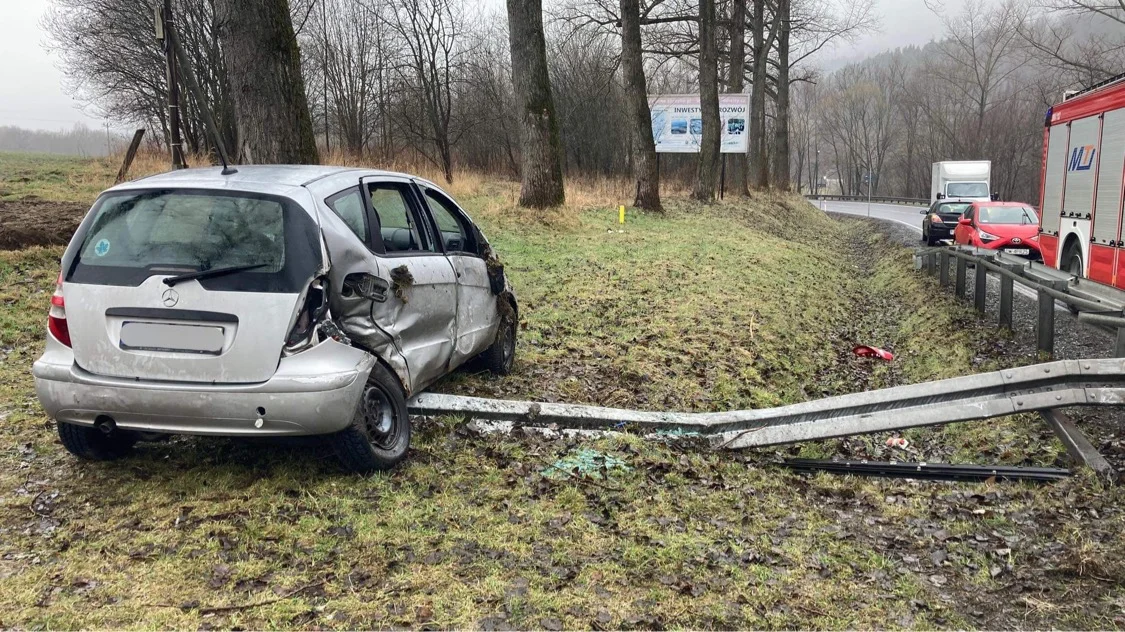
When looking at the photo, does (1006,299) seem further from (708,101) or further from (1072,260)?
(708,101)

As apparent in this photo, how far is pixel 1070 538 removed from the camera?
4.30 metres

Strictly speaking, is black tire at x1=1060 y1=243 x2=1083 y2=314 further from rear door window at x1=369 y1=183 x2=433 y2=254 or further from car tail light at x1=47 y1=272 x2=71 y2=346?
car tail light at x1=47 y1=272 x2=71 y2=346

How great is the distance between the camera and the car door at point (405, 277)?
483 cm

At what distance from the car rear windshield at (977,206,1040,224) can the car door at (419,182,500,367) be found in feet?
63.1

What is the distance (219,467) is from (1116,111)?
39.6 feet

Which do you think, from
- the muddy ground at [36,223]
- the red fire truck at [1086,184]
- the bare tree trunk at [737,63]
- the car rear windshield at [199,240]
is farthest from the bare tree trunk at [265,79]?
the bare tree trunk at [737,63]

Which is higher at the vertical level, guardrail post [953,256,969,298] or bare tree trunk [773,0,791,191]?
bare tree trunk [773,0,791,191]

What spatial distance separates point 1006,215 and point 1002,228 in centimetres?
80

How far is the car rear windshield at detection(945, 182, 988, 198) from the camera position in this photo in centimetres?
3866

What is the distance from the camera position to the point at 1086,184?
1204cm

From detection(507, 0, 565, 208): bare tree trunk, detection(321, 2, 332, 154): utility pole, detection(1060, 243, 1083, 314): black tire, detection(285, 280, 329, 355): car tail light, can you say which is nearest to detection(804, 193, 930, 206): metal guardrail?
detection(321, 2, 332, 154): utility pole

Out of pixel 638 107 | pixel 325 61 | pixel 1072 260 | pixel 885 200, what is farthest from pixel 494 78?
pixel 885 200

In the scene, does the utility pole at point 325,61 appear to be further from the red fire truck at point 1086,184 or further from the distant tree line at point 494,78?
the red fire truck at point 1086,184

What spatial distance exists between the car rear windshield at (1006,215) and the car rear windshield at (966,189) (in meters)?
17.6
